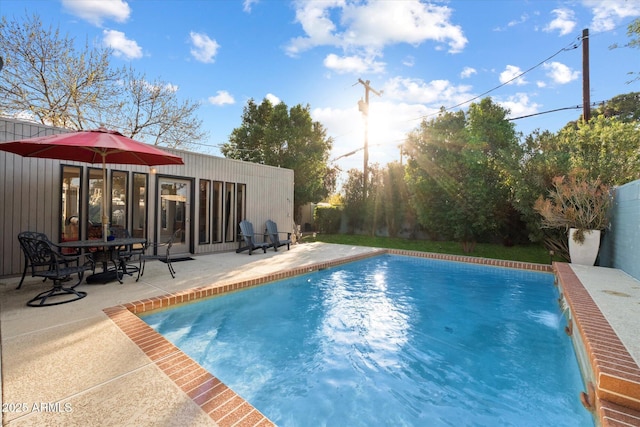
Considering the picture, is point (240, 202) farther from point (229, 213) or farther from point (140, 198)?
point (140, 198)

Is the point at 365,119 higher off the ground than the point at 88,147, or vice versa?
the point at 365,119

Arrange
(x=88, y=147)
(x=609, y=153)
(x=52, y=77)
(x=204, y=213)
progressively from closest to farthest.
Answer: (x=88, y=147)
(x=609, y=153)
(x=204, y=213)
(x=52, y=77)

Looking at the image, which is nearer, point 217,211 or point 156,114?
point 217,211

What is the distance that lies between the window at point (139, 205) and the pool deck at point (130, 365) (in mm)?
2622

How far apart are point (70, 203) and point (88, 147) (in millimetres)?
2527

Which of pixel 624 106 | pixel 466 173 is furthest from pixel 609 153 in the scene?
pixel 624 106

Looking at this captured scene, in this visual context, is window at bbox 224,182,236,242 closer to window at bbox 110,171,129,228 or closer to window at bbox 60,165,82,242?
window at bbox 110,171,129,228

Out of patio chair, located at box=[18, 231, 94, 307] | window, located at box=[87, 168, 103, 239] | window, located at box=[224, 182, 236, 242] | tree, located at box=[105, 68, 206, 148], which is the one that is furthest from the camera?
tree, located at box=[105, 68, 206, 148]

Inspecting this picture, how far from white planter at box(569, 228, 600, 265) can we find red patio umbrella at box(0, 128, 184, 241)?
8186mm

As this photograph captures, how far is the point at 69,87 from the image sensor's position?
10562 mm

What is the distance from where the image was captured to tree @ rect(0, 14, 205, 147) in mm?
9609

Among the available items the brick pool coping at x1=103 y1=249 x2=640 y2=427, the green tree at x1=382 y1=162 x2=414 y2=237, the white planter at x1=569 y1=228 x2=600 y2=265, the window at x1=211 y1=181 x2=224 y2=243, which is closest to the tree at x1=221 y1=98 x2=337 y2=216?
the green tree at x1=382 y1=162 x2=414 y2=237

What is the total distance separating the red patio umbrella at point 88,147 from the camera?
3.63 m

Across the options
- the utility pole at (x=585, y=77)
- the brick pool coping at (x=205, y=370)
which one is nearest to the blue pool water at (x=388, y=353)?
the brick pool coping at (x=205, y=370)
